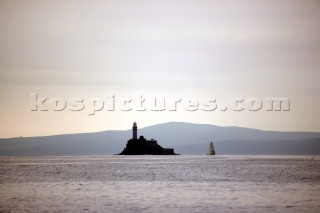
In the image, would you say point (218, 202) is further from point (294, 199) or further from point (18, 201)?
point (18, 201)

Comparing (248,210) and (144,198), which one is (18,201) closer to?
(144,198)

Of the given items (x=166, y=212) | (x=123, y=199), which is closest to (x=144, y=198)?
(x=123, y=199)

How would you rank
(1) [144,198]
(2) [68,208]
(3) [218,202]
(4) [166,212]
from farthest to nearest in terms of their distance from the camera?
(1) [144,198], (3) [218,202], (2) [68,208], (4) [166,212]

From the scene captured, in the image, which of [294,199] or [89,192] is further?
[89,192]

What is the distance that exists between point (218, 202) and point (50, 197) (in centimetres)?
1067

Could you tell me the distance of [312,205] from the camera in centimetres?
2642

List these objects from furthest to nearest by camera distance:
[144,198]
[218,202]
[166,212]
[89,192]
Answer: [89,192], [144,198], [218,202], [166,212]

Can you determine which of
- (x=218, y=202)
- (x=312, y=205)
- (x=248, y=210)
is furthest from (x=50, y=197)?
(x=312, y=205)

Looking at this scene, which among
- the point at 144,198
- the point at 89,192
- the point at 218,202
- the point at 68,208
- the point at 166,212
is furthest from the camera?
the point at 89,192

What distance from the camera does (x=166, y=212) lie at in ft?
78.7

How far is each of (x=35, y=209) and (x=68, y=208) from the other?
162cm

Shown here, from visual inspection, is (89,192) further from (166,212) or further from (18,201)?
(166,212)

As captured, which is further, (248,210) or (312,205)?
(312,205)

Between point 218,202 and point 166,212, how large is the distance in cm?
546
